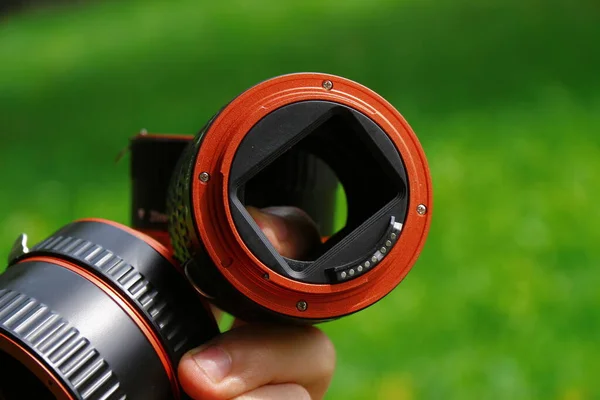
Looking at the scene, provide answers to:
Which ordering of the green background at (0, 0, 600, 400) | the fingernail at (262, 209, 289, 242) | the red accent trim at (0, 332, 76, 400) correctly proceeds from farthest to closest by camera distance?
the green background at (0, 0, 600, 400) < the fingernail at (262, 209, 289, 242) < the red accent trim at (0, 332, 76, 400)

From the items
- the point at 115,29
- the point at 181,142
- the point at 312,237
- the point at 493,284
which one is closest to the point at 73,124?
the point at 115,29

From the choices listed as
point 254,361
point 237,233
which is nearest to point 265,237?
point 237,233

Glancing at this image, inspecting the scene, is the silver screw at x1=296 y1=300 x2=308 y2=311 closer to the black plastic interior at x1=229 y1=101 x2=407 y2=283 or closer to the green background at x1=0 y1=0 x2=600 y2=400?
the black plastic interior at x1=229 y1=101 x2=407 y2=283

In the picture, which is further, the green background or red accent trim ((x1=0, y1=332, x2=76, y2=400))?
the green background

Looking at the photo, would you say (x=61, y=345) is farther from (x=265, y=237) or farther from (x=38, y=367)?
(x=265, y=237)

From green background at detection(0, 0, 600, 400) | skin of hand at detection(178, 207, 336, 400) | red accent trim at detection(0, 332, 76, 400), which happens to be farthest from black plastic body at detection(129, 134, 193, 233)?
green background at detection(0, 0, 600, 400)

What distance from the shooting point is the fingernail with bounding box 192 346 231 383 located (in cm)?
→ 59

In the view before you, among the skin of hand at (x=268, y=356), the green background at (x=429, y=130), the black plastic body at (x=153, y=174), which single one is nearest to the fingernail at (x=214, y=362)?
the skin of hand at (x=268, y=356)

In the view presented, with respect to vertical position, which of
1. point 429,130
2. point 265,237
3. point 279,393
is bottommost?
point 279,393

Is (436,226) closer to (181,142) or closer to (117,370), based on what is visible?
(181,142)

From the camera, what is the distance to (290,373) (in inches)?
25.9

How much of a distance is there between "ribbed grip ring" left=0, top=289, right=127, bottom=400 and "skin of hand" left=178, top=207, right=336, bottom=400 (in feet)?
0.21

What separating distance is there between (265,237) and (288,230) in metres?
0.10

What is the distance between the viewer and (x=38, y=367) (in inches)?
20.8
